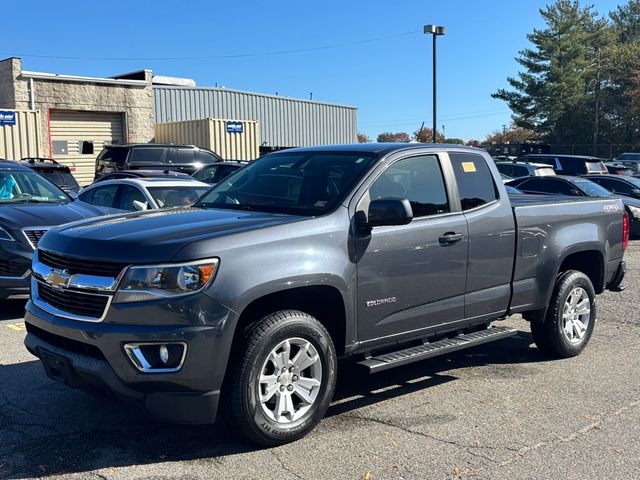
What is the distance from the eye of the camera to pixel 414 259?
501 centimetres

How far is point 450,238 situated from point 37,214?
5.06 m

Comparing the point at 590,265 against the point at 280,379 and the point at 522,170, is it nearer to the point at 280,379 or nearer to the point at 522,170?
the point at 280,379

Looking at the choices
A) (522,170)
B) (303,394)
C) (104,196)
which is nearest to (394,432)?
(303,394)

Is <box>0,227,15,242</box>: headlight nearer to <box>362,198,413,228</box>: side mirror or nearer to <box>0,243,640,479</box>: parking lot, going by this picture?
<box>0,243,640,479</box>: parking lot

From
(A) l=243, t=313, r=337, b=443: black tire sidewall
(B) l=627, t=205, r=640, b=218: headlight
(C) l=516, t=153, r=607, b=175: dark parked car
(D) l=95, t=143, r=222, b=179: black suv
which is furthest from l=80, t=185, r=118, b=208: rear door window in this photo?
(C) l=516, t=153, r=607, b=175: dark parked car

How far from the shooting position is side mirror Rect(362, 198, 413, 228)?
4.59 m

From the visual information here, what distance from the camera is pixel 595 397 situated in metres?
5.42

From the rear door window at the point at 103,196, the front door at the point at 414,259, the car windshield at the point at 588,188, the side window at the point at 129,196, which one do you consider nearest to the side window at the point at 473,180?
the front door at the point at 414,259

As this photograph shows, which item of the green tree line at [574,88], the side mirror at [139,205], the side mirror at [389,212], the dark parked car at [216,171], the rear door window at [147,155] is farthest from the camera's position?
the green tree line at [574,88]

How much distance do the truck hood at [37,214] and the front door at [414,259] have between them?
170 inches

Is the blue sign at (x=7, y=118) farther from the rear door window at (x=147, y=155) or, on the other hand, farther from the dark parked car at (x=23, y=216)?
the dark parked car at (x=23, y=216)

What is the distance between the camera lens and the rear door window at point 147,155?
1955 centimetres

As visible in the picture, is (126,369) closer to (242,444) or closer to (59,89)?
(242,444)

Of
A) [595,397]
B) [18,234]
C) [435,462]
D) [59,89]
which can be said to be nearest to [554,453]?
[435,462]
